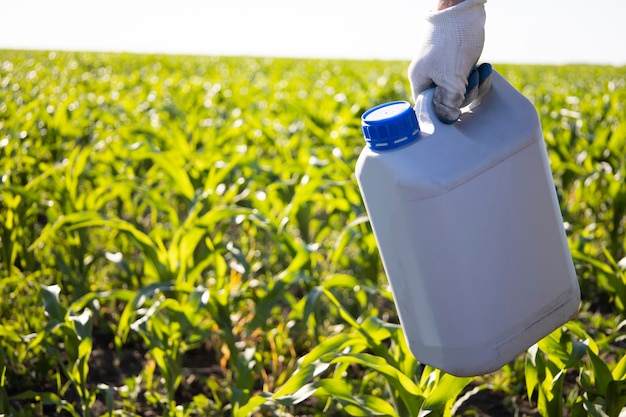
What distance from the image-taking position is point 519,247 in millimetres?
1278

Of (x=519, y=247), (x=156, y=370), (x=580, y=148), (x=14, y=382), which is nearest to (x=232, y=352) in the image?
(x=156, y=370)

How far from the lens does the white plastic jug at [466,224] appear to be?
1207mm

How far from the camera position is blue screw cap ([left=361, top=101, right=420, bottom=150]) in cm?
120

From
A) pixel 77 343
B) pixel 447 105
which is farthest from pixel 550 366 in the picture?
pixel 77 343

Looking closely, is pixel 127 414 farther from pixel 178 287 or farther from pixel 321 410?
pixel 321 410

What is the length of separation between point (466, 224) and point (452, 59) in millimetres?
295

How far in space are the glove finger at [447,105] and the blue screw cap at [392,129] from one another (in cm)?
6

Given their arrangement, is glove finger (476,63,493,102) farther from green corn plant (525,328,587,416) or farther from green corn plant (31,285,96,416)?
green corn plant (31,285,96,416)

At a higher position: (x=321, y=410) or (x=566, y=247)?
(x=566, y=247)

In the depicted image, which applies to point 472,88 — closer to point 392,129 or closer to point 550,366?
point 392,129

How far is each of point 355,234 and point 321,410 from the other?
0.54 meters

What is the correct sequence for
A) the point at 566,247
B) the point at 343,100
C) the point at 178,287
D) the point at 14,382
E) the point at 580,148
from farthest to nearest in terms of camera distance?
the point at 343,100 < the point at 580,148 < the point at 14,382 < the point at 178,287 < the point at 566,247

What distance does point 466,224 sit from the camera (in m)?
1.22

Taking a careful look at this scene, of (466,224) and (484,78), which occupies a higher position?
(484,78)
